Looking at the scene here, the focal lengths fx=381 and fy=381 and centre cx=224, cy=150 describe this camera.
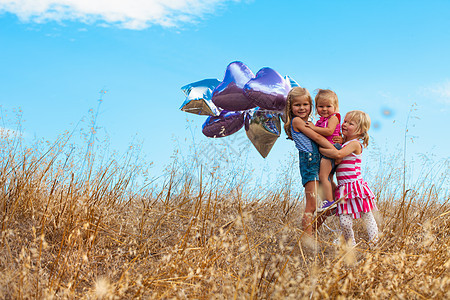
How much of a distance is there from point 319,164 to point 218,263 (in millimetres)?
1249

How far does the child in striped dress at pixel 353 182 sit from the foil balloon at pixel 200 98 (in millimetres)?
1043

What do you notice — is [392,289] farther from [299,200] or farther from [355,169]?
[299,200]

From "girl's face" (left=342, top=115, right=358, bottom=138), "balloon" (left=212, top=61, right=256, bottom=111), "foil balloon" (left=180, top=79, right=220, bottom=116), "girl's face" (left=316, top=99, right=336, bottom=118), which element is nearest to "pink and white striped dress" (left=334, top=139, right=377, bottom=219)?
"girl's face" (left=342, top=115, right=358, bottom=138)

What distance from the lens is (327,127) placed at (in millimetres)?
2922

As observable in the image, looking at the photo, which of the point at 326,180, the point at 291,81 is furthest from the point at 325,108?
the point at 326,180

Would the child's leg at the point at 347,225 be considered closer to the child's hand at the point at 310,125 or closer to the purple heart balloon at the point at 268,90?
the child's hand at the point at 310,125

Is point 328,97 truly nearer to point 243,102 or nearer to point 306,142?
point 306,142

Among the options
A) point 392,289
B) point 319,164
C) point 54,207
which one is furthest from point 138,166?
point 392,289

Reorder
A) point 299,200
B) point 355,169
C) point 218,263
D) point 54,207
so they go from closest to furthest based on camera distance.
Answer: point 218,263 → point 54,207 → point 355,169 → point 299,200

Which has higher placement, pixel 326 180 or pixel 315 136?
pixel 315 136

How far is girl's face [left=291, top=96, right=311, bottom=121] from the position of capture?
116 inches

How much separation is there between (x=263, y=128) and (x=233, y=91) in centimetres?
41

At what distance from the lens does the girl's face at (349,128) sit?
2.97 m

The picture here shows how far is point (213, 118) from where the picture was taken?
134 inches
